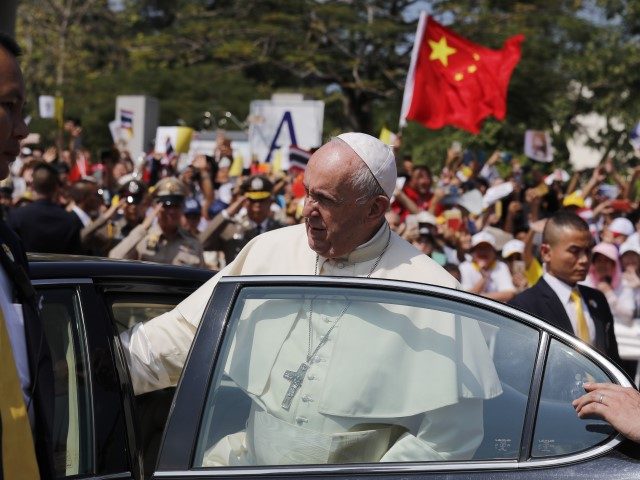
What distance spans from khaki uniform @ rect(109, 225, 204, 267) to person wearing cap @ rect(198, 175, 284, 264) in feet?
2.99

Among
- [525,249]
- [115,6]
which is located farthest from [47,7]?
[525,249]

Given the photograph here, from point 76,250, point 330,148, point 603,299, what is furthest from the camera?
point 76,250

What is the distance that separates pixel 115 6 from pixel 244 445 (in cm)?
5198

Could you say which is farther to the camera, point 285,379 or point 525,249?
point 525,249

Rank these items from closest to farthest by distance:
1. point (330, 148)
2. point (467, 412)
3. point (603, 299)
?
point (467, 412) → point (330, 148) → point (603, 299)

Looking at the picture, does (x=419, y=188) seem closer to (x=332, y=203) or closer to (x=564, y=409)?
(x=332, y=203)

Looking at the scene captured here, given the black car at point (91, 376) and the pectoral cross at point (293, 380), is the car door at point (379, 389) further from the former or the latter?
the black car at point (91, 376)

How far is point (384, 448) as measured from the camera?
3.06 meters

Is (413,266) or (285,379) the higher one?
(413,266)

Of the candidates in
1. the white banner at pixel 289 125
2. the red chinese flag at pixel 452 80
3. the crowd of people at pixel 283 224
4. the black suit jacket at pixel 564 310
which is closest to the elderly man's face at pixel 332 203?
the black suit jacket at pixel 564 310

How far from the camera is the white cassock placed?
305 cm

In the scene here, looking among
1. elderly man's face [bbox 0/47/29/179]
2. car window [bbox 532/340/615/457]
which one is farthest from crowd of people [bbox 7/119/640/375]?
elderly man's face [bbox 0/47/29/179]

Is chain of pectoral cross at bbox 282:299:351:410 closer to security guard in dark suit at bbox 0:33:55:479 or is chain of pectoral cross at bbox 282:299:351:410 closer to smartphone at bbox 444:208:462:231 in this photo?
security guard in dark suit at bbox 0:33:55:479

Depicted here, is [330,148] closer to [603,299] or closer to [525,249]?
[603,299]
